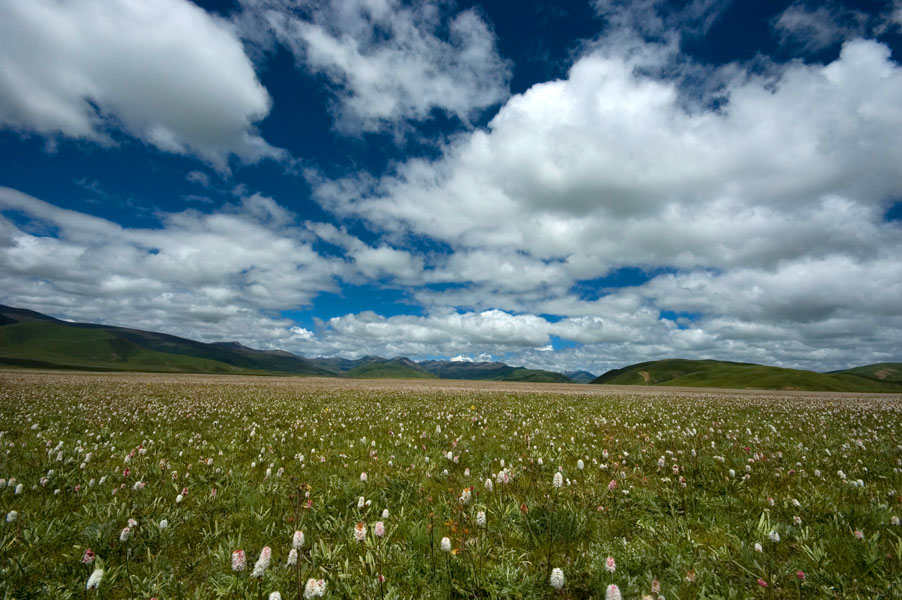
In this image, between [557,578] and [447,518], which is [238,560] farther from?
[447,518]

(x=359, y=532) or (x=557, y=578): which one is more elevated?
(x=359, y=532)

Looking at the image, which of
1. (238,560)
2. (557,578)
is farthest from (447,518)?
(238,560)

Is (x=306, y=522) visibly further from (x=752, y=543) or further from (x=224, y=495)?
(x=752, y=543)

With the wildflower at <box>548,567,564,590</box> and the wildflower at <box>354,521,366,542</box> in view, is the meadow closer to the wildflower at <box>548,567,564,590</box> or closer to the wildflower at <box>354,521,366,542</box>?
the wildflower at <box>548,567,564,590</box>

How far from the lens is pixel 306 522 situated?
5.32 m

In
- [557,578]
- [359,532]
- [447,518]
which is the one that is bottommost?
[447,518]

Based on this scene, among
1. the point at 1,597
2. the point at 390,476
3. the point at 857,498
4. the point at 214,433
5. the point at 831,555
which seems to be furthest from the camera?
the point at 214,433

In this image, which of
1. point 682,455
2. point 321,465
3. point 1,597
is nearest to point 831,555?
point 682,455

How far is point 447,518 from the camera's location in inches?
214

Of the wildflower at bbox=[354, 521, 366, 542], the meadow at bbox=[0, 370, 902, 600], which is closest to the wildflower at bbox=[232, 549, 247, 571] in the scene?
the meadow at bbox=[0, 370, 902, 600]

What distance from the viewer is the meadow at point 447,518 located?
3830mm

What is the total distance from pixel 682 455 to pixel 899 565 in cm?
445

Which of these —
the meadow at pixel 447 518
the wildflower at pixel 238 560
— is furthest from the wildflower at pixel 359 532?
the wildflower at pixel 238 560

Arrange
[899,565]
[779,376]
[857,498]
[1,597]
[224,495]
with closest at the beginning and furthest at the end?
[1,597]
[899,565]
[857,498]
[224,495]
[779,376]
